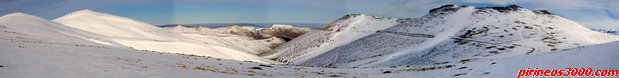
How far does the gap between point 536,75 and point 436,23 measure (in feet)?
159

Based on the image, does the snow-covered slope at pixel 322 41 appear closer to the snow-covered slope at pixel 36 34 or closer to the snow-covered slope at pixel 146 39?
the snow-covered slope at pixel 146 39

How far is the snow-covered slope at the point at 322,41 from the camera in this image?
172 ft

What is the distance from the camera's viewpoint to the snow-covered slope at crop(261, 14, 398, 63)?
52406mm

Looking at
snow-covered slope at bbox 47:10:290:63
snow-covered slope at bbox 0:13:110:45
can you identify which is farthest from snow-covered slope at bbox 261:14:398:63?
snow-covered slope at bbox 0:13:110:45

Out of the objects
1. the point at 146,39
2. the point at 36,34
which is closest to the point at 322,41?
the point at 146,39

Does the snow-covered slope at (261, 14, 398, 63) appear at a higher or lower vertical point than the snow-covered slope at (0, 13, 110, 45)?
lower

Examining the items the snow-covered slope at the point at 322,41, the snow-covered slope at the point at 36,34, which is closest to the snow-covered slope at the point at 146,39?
the snow-covered slope at the point at 36,34

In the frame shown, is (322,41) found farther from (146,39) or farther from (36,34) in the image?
(36,34)

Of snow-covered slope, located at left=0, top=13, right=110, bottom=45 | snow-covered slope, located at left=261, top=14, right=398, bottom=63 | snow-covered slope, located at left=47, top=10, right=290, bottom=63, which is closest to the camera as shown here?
snow-covered slope, located at left=0, top=13, right=110, bottom=45

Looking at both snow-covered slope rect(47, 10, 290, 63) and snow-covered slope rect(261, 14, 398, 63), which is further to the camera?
snow-covered slope rect(261, 14, 398, 63)

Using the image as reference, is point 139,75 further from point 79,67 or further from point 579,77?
point 579,77

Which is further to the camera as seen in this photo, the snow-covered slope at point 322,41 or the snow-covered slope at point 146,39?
the snow-covered slope at point 322,41

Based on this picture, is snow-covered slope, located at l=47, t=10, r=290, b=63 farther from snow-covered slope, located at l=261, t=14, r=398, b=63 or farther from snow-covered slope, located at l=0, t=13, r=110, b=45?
snow-covered slope, located at l=261, t=14, r=398, b=63

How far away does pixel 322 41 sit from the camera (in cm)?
6206
